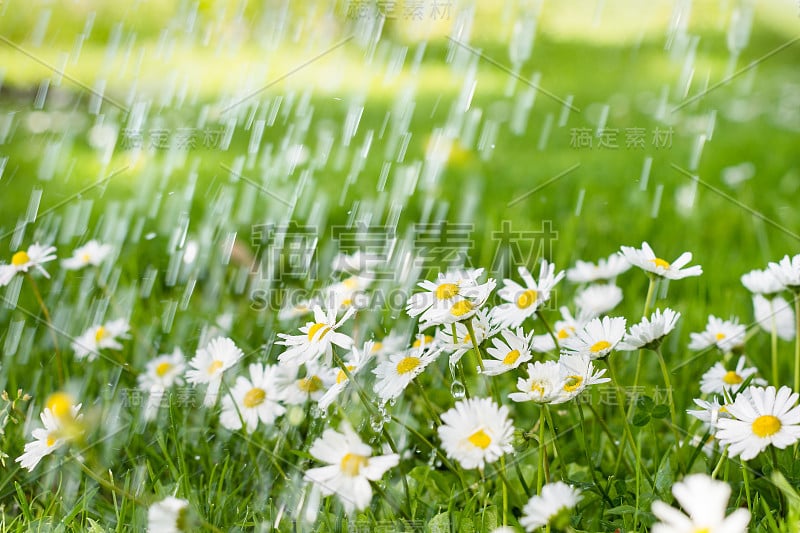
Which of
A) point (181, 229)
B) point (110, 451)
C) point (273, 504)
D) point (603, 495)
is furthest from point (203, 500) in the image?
point (181, 229)

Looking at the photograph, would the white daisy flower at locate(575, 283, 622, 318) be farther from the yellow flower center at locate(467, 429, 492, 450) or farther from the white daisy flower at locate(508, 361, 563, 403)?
the yellow flower center at locate(467, 429, 492, 450)

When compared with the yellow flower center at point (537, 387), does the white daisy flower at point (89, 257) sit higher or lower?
higher

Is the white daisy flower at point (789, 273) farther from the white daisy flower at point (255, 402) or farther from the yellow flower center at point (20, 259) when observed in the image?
the yellow flower center at point (20, 259)

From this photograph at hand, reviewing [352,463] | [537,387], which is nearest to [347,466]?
[352,463]

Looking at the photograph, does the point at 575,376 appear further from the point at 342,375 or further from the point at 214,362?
the point at 214,362

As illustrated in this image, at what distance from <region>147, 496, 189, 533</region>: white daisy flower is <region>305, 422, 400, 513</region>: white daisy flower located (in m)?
0.14

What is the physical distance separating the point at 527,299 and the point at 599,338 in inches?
6.0

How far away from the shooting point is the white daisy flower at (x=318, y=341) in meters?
1.00

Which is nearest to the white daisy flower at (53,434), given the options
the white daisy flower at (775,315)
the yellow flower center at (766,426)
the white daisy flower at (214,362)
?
the white daisy flower at (214,362)

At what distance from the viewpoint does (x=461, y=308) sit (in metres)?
1.01

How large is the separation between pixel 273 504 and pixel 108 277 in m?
1.00

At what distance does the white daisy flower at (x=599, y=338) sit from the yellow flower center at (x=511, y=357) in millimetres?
72

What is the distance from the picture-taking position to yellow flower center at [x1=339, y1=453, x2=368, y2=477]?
34.5 inches

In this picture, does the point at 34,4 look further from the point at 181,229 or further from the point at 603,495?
the point at 603,495
